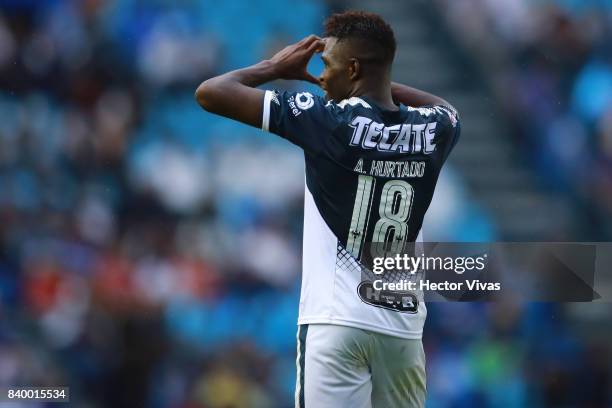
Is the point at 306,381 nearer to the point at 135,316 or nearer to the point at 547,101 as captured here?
the point at 135,316

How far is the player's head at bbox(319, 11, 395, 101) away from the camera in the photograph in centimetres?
354

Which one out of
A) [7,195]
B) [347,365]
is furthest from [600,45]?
[347,365]

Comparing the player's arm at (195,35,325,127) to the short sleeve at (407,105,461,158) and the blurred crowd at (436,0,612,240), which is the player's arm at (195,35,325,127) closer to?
the short sleeve at (407,105,461,158)

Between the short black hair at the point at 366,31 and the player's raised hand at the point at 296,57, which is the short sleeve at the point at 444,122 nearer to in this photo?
the short black hair at the point at 366,31

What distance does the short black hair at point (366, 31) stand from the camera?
3555 mm

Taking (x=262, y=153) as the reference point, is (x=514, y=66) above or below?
above

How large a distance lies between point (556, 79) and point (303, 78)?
4.46m

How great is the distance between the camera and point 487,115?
7.93 metres

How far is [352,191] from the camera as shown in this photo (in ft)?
11.4

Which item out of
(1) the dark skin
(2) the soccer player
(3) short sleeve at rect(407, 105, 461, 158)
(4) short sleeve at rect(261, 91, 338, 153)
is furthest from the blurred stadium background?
(4) short sleeve at rect(261, 91, 338, 153)

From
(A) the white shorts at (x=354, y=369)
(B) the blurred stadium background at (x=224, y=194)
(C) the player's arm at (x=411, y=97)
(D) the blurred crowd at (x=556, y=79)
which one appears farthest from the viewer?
(D) the blurred crowd at (x=556, y=79)

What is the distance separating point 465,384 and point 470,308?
53 centimetres

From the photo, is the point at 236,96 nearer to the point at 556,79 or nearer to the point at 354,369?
the point at 354,369

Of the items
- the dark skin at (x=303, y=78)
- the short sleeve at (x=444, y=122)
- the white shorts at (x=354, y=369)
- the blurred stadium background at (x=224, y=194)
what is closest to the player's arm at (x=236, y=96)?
the dark skin at (x=303, y=78)
